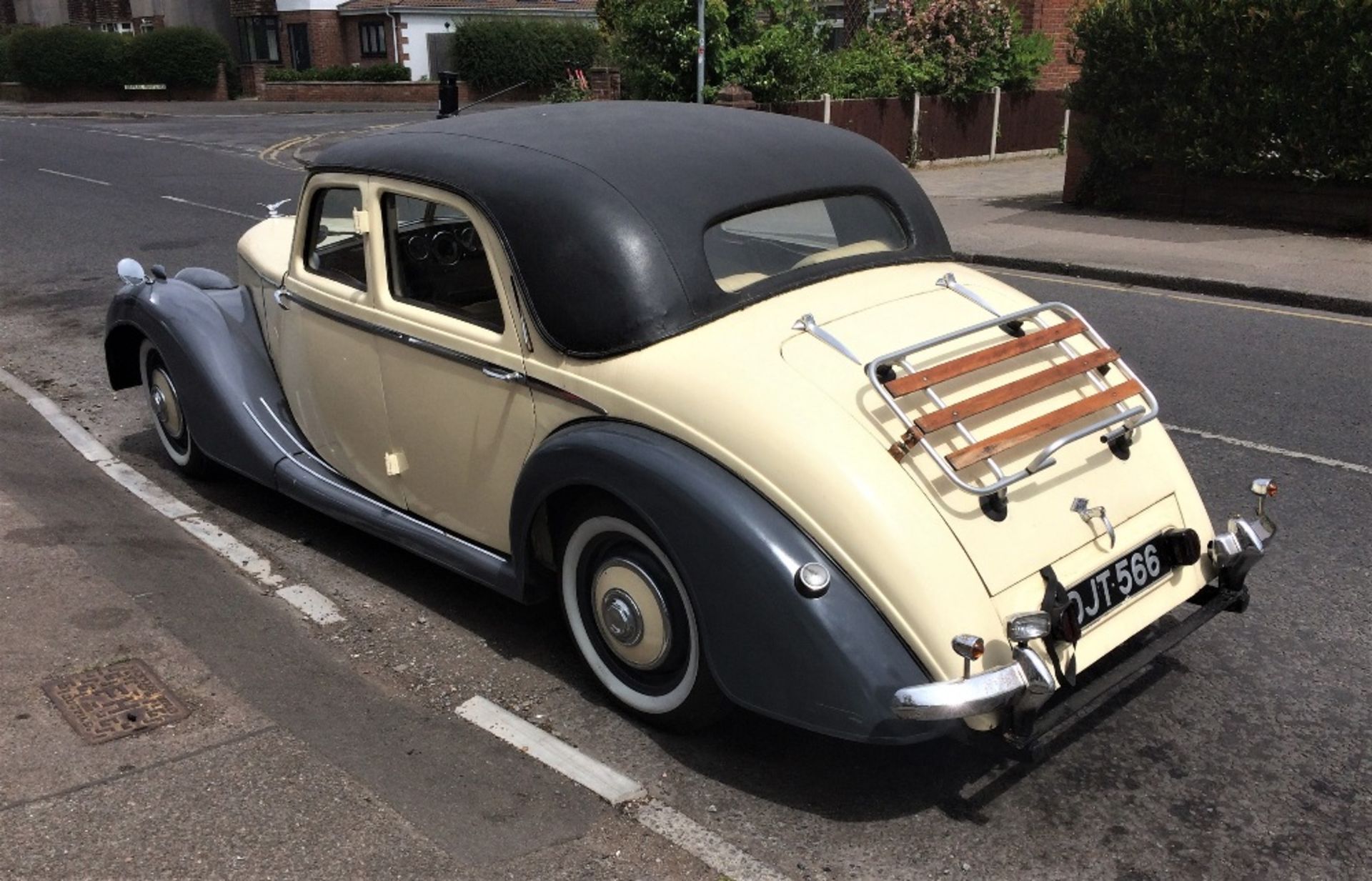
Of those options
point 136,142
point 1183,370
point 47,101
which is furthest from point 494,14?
point 1183,370

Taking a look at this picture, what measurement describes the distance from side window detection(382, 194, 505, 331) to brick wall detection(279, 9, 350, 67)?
4337 centimetres

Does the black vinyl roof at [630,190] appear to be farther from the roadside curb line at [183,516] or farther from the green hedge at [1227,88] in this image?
the green hedge at [1227,88]

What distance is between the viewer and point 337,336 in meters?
4.62

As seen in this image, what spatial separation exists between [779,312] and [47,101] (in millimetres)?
43796

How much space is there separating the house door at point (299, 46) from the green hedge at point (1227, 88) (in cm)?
3694

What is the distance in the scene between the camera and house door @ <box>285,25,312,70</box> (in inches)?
1785

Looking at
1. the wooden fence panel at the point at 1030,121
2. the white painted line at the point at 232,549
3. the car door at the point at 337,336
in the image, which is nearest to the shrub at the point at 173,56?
the wooden fence panel at the point at 1030,121

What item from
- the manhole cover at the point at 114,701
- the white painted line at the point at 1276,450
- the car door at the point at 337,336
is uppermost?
the car door at the point at 337,336

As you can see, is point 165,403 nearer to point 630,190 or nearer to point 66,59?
point 630,190

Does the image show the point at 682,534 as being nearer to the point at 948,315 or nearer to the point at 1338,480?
the point at 948,315

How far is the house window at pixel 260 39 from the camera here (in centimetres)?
4631

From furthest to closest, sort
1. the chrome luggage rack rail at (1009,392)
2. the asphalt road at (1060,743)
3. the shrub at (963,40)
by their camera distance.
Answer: the shrub at (963,40) < the chrome luggage rack rail at (1009,392) < the asphalt road at (1060,743)

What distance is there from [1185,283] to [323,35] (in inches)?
1587

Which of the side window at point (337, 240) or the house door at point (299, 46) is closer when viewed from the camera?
the side window at point (337, 240)
